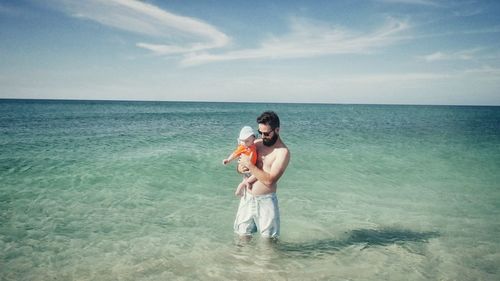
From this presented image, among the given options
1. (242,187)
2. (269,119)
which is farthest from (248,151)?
(242,187)

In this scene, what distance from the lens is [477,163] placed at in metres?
13.0

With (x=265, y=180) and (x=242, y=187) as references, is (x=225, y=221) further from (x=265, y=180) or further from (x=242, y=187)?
(x=265, y=180)

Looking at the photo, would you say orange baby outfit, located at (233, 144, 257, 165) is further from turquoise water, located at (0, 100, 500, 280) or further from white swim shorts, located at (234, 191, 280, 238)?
turquoise water, located at (0, 100, 500, 280)

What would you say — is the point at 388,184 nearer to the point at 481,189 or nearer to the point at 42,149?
the point at 481,189

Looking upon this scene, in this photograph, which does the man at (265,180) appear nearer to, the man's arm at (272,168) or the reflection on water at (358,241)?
the man's arm at (272,168)

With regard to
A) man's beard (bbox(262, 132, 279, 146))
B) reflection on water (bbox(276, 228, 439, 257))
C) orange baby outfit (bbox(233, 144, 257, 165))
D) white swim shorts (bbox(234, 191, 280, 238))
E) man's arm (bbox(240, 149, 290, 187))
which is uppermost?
man's beard (bbox(262, 132, 279, 146))

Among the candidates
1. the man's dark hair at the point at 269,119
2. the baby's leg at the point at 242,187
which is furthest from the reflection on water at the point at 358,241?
the man's dark hair at the point at 269,119

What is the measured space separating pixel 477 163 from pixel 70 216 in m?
14.9

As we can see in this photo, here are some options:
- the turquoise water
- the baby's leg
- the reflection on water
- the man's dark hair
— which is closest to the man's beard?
the man's dark hair

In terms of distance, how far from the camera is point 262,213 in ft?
13.4

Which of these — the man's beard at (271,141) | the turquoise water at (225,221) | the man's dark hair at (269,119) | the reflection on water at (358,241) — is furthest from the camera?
the reflection on water at (358,241)

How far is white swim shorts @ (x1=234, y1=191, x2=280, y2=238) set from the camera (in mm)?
4031

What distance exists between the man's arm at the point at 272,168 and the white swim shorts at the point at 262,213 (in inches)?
15.4

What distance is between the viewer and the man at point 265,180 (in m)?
3.64
